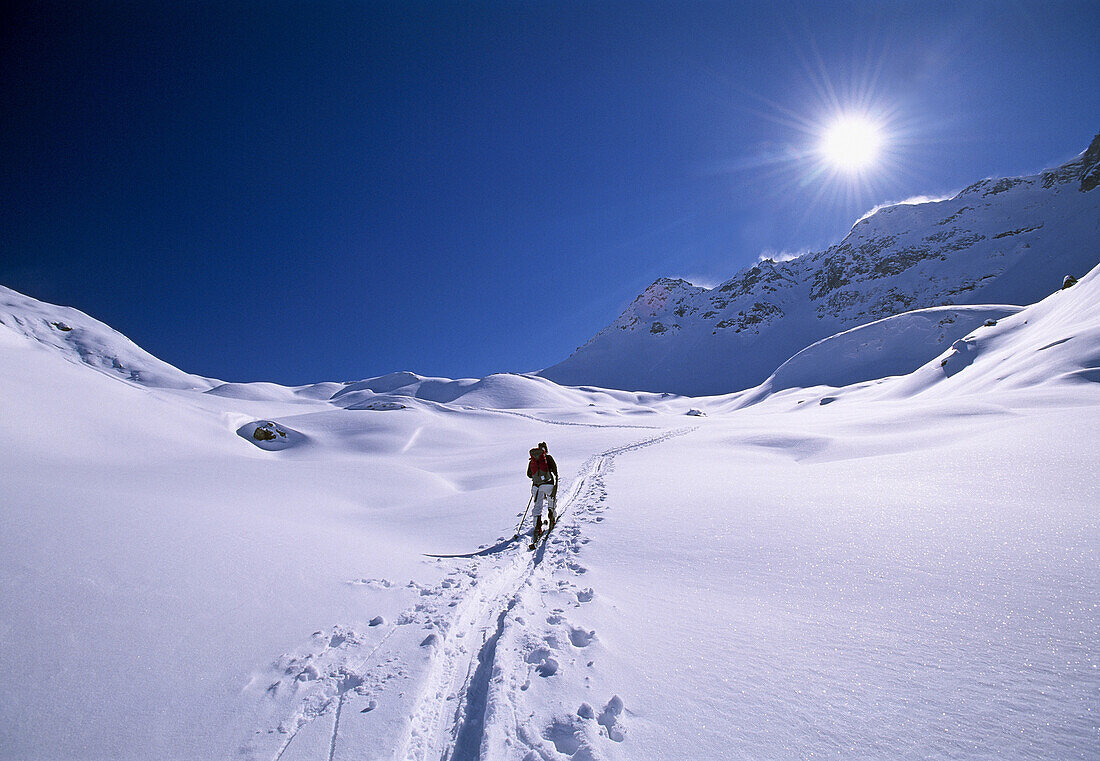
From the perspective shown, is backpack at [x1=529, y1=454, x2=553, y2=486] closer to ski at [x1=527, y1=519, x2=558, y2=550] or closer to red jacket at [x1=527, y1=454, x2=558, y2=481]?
red jacket at [x1=527, y1=454, x2=558, y2=481]

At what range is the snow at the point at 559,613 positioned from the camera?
8.20 feet

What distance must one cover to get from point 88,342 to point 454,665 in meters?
145

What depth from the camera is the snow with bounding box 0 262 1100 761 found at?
2500 millimetres

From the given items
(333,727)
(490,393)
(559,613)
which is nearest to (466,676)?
(333,727)

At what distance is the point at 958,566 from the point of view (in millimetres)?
4082

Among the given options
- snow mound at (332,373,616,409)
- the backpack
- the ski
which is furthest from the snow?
snow mound at (332,373,616,409)

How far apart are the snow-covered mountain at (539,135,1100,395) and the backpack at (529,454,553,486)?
Answer: 12912cm

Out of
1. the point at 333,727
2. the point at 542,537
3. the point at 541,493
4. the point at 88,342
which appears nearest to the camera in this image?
the point at 333,727

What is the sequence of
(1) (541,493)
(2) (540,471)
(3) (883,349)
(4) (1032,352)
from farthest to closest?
(3) (883,349), (4) (1032,352), (2) (540,471), (1) (541,493)

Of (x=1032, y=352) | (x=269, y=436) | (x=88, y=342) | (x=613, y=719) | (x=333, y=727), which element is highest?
(x=88, y=342)

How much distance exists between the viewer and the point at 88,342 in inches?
3824

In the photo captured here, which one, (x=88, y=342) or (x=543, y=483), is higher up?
(x=88, y=342)

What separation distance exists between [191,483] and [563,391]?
7764 cm

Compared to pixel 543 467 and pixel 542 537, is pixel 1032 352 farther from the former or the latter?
pixel 542 537
